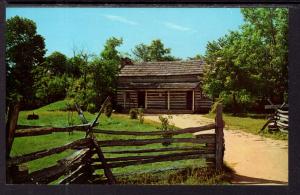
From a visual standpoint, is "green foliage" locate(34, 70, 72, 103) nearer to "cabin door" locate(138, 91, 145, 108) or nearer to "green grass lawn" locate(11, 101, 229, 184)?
"green grass lawn" locate(11, 101, 229, 184)

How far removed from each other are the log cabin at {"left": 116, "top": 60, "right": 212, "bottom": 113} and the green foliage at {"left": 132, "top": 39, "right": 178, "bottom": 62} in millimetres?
143

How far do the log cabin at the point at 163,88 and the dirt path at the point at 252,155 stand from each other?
0.20m

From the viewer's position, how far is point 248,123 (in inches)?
333

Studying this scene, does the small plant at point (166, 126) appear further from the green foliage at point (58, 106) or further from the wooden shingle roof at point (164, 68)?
the green foliage at point (58, 106)

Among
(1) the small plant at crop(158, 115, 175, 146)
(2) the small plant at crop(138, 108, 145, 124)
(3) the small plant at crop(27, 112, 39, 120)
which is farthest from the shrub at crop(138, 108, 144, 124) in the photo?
(3) the small plant at crop(27, 112, 39, 120)

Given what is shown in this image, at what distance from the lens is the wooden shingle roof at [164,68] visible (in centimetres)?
840

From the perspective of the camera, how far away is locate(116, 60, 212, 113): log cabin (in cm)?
840

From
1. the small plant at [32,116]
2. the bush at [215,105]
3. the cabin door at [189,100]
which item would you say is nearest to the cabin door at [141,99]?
the cabin door at [189,100]

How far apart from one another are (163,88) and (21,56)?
231 cm

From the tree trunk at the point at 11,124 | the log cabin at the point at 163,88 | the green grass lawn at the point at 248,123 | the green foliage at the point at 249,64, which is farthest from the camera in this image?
the log cabin at the point at 163,88

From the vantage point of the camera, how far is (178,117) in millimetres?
8555

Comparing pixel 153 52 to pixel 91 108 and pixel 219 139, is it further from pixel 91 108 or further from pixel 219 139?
pixel 219 139

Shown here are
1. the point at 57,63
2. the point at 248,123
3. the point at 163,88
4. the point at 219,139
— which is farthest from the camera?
the point at 219,139

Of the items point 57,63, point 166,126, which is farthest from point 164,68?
point 57,63
